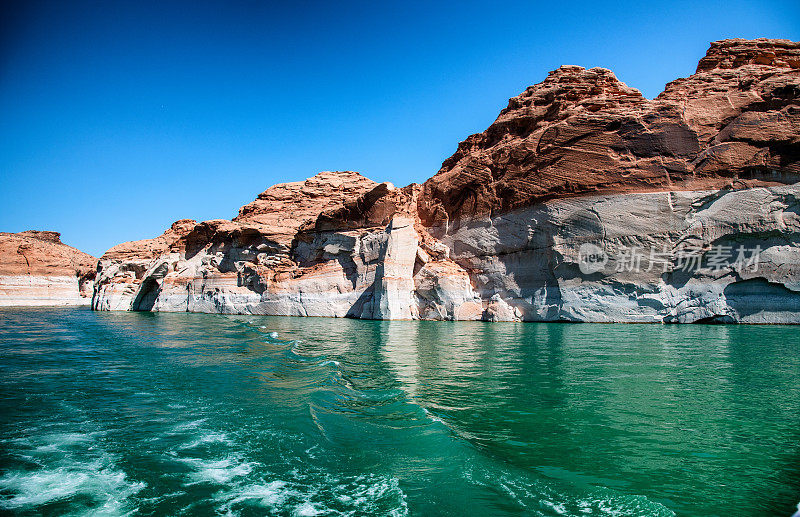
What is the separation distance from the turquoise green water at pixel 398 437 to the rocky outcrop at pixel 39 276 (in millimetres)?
55433

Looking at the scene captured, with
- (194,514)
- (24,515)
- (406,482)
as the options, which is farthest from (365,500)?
(24,515)

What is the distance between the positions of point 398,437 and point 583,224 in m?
25.4

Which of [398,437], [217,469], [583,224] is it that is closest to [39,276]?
[583,224]

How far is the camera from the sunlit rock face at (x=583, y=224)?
23.7 metres

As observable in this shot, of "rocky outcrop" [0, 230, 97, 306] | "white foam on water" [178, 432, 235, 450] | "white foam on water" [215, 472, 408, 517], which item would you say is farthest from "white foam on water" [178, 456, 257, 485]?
"rocky outcrop" [0, 230, 97, 306]

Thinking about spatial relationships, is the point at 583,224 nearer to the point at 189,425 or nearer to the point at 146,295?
the point at 189,425

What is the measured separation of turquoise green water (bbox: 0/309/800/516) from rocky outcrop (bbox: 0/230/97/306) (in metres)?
55.4

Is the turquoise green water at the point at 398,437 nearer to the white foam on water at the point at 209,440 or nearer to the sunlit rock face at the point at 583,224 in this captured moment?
the white foam on water at the point at 209,440

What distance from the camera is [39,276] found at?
53625mm

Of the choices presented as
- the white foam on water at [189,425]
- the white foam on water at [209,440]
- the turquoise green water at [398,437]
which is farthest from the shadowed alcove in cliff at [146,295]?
the white foam on water at [209,440]

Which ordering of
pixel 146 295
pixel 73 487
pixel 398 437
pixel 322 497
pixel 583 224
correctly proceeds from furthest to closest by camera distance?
pixel 146 295 → pixel 583 224 → pixel 398 437 → pixel 73 487 → pixel 322 497

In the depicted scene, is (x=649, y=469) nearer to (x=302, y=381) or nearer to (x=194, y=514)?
(x=194, y=514)

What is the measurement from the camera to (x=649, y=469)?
4.26 meters

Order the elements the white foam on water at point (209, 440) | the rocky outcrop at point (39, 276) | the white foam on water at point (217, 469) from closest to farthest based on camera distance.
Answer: the white foam on water at point (217, 469), the white foam on water at point (209, 440), the rocky outcrop at point (39, 276)
